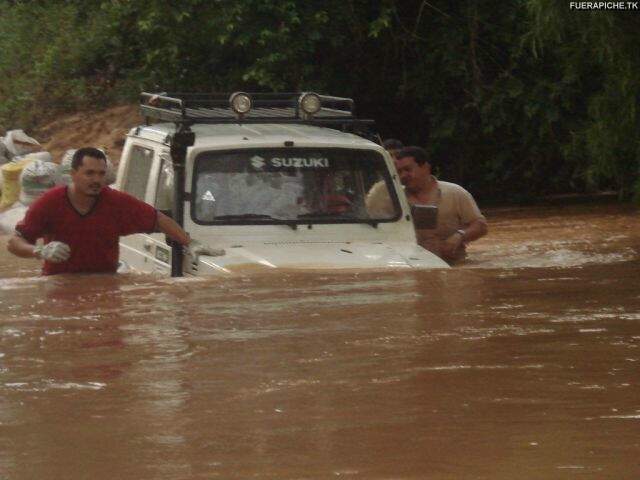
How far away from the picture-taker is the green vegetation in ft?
53.1

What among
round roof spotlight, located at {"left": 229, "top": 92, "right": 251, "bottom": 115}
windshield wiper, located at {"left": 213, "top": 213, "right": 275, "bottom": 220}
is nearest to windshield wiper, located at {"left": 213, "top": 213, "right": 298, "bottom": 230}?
windshield wiper, located at {"left": 213, "top": 213, "right": 275, "bottom": 220}

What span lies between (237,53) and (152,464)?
13.2 metres

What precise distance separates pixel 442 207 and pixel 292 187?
5.04 feet

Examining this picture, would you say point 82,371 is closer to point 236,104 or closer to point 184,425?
point 184,425

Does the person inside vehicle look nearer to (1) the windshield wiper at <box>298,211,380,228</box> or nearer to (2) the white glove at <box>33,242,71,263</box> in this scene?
(1) the windshield wiper at <box>298,211,380,228</box>

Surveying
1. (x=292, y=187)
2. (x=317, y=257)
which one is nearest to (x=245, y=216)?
(x=292, y=187)

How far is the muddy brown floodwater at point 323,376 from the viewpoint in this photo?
4.63 metres

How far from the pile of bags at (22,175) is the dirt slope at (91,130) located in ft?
6.80

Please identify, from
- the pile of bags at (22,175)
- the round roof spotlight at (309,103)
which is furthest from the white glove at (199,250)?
the pile of bags at (22,175)

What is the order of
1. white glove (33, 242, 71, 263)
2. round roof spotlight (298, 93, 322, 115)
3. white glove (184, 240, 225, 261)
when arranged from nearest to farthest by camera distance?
white glove (33, 242, 71, 263) < white glove (184, 240, 225, 261) < round roof spotlight (298, 93, 322, 115)

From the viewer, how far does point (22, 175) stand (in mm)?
14828

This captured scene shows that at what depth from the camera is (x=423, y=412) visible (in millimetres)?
Result: 5215

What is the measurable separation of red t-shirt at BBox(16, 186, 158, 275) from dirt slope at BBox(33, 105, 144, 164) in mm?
10662

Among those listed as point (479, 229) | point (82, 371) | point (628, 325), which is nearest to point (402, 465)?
point (82, 371)
